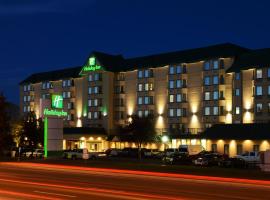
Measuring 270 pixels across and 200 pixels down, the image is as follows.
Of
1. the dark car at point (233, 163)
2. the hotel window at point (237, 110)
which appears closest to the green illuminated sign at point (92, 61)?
the hotel window at point (237, 110)

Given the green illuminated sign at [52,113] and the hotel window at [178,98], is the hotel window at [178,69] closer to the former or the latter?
the hotel window at [178,98]

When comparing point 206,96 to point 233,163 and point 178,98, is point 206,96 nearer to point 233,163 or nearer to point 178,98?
point 178,98

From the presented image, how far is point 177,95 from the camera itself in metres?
95.2

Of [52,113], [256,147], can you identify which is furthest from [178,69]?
[52,113]

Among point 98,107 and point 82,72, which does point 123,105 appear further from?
point 82,72

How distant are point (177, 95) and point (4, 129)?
35753mm

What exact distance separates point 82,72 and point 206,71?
102 feet

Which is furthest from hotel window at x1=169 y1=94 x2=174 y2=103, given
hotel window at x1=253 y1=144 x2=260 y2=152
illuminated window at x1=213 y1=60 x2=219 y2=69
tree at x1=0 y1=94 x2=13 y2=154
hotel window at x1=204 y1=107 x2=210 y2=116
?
tree at x1=0 y1=94 x2=13 y2=154

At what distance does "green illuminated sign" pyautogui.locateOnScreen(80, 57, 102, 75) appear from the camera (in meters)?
107

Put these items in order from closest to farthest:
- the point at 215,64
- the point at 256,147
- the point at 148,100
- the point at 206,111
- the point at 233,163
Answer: the point at 233,163 → the point at 256,147 → the point at 215,64 → the point at 206,111 → the point at 148,100

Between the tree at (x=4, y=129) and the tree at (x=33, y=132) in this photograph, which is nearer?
the tree at (x=4, y=129)

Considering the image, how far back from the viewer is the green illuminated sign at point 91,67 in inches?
4222

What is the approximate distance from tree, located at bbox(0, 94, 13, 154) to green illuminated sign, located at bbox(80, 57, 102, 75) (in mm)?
36645

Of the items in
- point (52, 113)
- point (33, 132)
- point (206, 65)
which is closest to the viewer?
point (52, 113)
